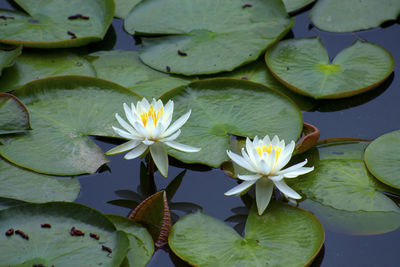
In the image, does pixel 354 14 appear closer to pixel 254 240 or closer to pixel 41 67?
pixel 254 240

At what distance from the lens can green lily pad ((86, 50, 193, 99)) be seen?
3049mm

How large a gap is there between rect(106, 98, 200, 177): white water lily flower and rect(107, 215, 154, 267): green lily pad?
298mm

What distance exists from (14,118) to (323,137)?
69.3 inches

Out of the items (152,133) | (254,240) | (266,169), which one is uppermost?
(152,133)

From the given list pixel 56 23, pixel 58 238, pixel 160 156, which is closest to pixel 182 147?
pixel 160 156

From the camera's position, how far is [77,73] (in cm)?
313

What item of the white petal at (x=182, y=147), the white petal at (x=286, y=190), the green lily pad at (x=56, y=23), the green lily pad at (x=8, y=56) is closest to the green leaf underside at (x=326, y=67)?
the white petal at (x=286, y=190)

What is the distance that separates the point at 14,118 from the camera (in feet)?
8.82

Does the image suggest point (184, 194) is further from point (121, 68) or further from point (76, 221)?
point (121, 68)

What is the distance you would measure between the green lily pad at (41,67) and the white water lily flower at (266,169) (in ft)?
4.31

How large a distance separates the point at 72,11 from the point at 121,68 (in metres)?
0.69

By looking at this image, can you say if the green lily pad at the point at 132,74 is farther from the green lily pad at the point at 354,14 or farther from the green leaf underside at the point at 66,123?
the green lily pad at the point at 354,14

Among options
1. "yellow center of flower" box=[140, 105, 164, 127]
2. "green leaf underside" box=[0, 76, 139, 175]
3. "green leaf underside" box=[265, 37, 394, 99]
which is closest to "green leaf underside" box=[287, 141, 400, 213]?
"green leaf underside" box=[265, 37, 394, 99]

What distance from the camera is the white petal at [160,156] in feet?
7.93
